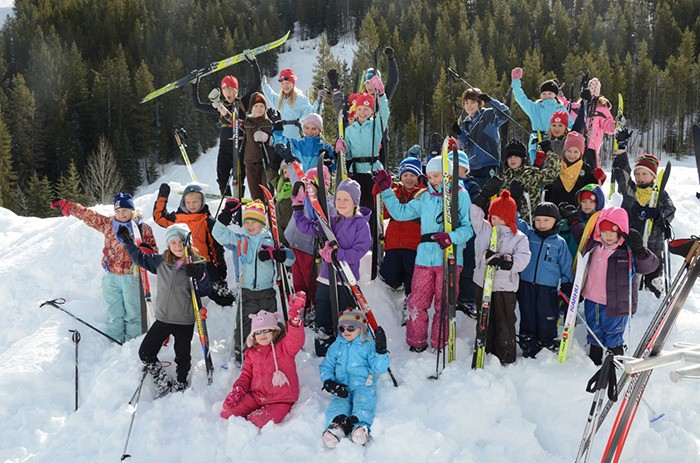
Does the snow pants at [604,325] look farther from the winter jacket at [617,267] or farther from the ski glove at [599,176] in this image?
the ski glove at [599,176]

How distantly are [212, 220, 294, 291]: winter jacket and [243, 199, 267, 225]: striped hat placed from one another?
16 cm

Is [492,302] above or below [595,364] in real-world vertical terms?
above

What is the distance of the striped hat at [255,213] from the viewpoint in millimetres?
5199

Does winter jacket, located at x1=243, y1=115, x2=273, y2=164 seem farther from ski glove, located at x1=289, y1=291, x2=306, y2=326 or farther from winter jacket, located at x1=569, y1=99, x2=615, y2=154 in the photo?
winter jacket, located at x1=569, y1=99, x2=615, y2=154

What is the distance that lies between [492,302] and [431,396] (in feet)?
3.45

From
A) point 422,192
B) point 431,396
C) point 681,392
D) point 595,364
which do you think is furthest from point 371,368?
point 681,392

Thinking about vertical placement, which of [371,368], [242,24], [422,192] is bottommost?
[371,368]

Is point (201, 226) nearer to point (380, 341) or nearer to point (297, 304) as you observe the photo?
point (297, 304)

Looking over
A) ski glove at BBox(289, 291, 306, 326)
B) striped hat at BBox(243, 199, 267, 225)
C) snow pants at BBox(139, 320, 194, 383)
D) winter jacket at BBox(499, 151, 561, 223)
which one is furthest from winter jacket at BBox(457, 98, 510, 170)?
snow pants at BBox(139, 320, 194, 383)

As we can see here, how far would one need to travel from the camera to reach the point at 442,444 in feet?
13.2

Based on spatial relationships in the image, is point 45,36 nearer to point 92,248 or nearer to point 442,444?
point 92,248

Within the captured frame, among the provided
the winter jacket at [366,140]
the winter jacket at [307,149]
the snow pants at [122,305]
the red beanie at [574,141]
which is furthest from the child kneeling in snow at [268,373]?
the red beanie at [574,141]

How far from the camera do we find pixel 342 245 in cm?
500

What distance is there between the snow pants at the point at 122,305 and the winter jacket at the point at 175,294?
3.25ft
